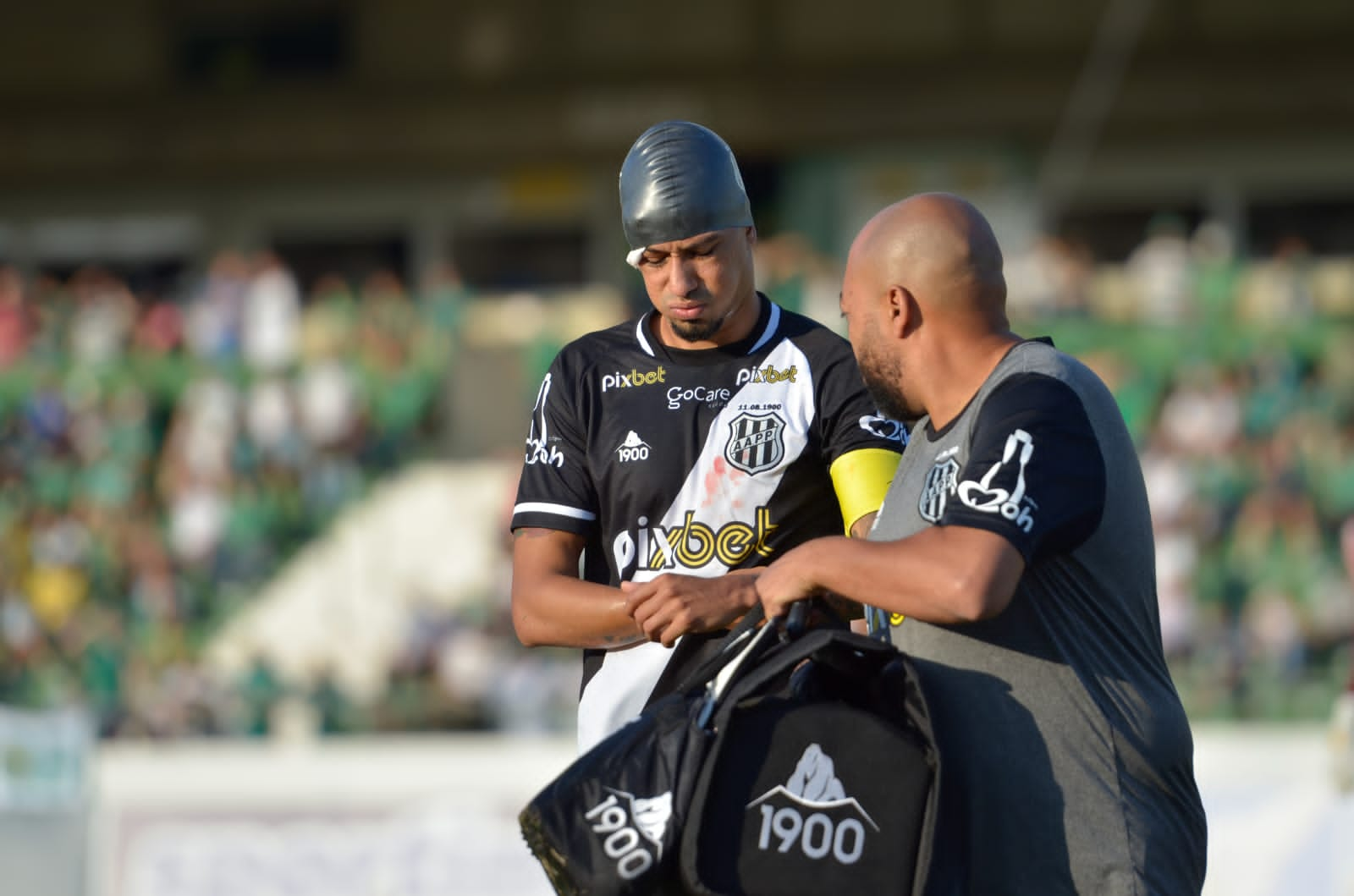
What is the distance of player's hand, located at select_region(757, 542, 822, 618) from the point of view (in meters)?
3.21

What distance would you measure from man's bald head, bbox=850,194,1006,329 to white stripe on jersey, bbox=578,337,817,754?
55cm

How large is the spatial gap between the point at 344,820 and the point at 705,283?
21.1ft

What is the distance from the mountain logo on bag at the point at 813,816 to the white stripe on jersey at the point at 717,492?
0.75 meters

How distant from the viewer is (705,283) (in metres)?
3.80

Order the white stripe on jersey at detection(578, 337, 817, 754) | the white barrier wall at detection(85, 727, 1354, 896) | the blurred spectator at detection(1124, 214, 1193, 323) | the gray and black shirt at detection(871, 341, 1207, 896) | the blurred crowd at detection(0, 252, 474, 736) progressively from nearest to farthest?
the gray and black shirt at detection(871, 341, 1207, 896)
the white stripe on jersey at detection(578, 337, 817, 754)
the white barrier wall at detection(85, 727, 1354, 896)
the blurred crowd at detection(0, 252, 474, 736)
the blurred spectator at detection(1124, 214, 1193, 323)

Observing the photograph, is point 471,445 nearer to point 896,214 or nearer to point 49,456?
point 49,456

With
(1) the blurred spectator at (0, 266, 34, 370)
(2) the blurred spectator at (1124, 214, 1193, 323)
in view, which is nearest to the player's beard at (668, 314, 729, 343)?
(2) the blurred spectator at (1124, 214, 1193, 323)

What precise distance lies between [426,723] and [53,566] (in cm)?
494

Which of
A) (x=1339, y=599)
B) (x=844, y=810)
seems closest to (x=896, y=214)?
(x=844, y=810)

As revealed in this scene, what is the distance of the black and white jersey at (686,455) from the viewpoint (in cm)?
383

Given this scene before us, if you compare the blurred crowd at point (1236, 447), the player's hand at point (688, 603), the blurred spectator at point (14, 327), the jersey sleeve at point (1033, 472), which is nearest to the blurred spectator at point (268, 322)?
the blurred spectator at point (14, 327)

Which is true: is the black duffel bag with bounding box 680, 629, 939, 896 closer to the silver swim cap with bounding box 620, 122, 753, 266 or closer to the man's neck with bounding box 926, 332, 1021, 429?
the man's neck with bounding box 926, 332, 1021, 429

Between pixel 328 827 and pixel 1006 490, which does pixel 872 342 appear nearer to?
pixel 1006 490

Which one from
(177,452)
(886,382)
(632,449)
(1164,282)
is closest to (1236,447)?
(1164,282)
